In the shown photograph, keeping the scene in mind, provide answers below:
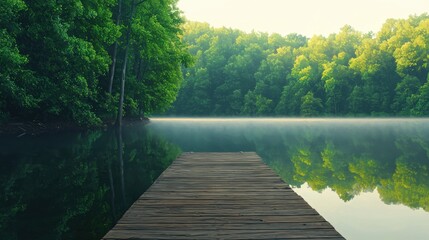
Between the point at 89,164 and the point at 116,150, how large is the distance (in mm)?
4530

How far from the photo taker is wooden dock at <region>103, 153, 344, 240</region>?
5137mm

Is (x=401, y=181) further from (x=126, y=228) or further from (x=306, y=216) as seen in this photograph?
(x=126, y=228)

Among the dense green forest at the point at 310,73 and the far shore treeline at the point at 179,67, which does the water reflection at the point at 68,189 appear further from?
the dense green forest at the point at 310,73

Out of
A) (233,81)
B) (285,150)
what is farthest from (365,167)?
(233,81)

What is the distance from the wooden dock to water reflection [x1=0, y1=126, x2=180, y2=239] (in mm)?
827

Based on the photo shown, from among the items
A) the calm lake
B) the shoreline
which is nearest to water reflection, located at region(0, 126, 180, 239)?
the calm lake

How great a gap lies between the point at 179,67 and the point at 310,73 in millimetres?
60938

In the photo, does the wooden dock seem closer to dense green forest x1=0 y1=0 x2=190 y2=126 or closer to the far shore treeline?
dense green forest x1=0 y1=0 x2=190 y2=126

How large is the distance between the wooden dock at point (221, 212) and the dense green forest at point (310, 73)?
84.4m

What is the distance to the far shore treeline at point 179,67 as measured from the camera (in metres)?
24.4

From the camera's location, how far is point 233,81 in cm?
11281

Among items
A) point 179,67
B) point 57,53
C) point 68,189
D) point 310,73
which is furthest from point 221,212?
point 310,73

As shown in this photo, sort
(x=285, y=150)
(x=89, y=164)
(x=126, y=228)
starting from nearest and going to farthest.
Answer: (x=126, y=228) < (x=89, y=164) < (x=285, y=150)

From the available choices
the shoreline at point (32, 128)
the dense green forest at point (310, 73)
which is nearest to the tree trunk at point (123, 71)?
the shoreline at point (32, 128)
